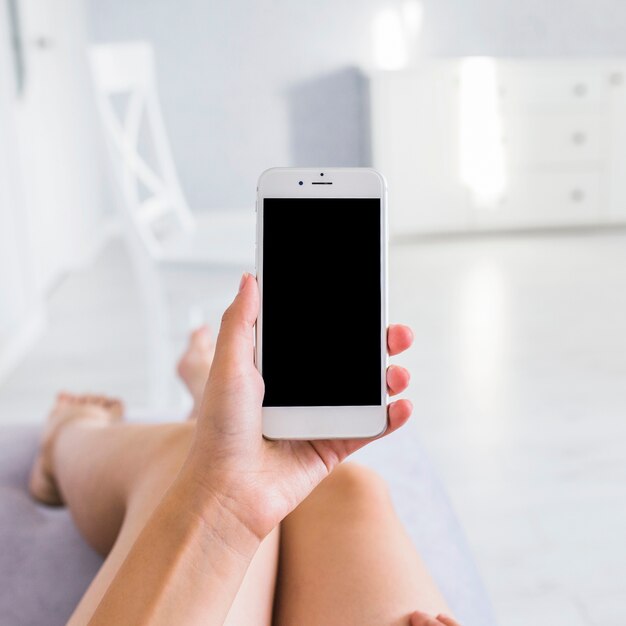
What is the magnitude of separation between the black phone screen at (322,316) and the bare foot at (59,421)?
0.50 metres

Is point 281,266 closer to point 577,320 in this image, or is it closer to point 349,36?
point 577,320

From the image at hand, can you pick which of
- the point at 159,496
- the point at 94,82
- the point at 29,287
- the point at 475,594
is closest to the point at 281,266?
the point at 159,496

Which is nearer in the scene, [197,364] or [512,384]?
[197,364]

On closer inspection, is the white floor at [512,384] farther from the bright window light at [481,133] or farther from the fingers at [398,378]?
the fingers at [398,378]

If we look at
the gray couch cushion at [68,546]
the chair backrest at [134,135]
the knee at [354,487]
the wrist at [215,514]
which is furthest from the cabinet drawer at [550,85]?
the wrist at [215,514]

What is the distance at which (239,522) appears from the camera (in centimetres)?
59

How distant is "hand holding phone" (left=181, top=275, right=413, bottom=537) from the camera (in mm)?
596

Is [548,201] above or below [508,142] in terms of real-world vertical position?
below

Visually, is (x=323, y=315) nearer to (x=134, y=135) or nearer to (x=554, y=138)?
(x=134, y=135)

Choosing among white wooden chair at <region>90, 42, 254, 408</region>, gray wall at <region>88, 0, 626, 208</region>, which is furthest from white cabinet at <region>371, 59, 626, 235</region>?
white wooden chair at <region>90, 42, 254, 408</region>

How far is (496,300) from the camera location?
2.89m

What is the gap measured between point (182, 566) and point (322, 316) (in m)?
0.28

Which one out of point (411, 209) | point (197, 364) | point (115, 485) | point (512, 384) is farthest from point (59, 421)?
point (411, 209)

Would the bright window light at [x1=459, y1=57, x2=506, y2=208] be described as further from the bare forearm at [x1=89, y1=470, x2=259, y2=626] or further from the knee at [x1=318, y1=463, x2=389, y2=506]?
the bare forearm at [x1=89, y1=470, x2=259, y2=626]
